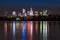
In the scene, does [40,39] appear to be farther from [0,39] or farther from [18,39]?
[0,39]

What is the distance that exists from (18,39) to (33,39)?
3.81 ft

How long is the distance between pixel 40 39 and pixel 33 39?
1.93ft

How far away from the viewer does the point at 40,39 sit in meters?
18.2

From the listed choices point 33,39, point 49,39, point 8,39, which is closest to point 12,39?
point 8,39

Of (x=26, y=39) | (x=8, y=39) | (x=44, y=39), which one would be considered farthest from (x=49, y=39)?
(x=8, y=39)

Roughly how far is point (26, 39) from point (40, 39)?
1.11 metres

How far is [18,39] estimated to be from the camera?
18.5 m

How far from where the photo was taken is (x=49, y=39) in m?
18.4

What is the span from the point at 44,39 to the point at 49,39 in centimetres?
46

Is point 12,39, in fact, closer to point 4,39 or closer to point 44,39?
point 4,39

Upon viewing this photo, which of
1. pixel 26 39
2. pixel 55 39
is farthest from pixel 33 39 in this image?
pixel 55 39

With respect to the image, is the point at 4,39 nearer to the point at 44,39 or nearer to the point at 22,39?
the point at 22,39

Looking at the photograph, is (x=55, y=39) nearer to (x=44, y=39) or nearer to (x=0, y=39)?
(x=44, y=39)

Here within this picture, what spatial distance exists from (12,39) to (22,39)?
78 centimetres
